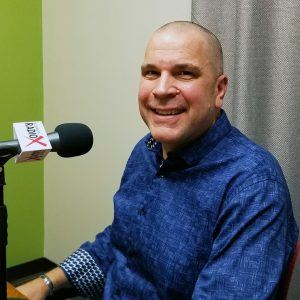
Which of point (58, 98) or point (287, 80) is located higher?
point (287, 80)

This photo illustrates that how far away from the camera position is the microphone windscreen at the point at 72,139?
1008mm

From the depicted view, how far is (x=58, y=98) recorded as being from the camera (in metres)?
2.61

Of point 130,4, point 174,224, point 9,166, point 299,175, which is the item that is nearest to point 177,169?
point 174,224

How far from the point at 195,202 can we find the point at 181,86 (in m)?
0.30

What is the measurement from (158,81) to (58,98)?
1.56 metres

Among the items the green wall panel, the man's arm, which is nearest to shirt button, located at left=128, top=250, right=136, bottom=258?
the man's arm

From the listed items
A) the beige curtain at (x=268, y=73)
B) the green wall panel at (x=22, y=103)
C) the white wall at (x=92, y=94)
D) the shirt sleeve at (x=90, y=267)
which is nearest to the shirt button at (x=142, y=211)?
the shirt sleeve at (x=90, y=267)

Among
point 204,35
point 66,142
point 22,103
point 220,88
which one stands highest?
point 204,35

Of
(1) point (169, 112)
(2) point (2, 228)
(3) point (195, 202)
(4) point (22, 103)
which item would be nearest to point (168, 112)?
(1) point (169, 112)

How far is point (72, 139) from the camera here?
1.04 meters

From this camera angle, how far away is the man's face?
3.71ft

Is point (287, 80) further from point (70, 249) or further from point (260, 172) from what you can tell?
point (70, 249)

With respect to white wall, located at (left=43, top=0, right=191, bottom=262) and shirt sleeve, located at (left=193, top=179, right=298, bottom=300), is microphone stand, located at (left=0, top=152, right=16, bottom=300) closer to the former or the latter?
shirt sleeve, located at (left=193, top=179, right=298, bottom=300)

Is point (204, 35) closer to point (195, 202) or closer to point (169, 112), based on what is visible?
point (169, 112)
